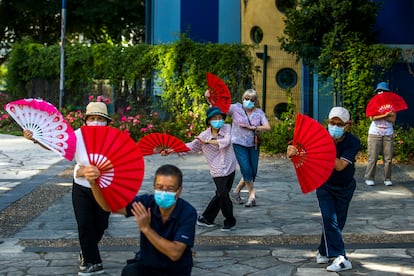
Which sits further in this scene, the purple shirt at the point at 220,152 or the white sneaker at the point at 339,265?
the purple shirt at the point at 220,152

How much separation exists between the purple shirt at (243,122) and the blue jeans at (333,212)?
9.45 feet

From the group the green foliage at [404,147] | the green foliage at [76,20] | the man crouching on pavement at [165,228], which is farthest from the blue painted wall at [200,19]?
the man crouching on pavement at [165,228]

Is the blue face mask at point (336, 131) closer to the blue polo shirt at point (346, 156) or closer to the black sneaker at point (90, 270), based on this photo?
the blue polo shirt at point (346, 156)

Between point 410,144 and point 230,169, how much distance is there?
7.59 m

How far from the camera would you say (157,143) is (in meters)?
6.70

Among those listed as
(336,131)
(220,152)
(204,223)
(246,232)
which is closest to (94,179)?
(336,131)

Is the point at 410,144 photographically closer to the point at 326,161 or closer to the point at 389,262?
the point at 389,262

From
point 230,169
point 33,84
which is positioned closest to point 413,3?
point 33,84

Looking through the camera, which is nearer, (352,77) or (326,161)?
(326,161)

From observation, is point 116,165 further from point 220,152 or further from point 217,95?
point 217,95

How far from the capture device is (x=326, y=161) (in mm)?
6016

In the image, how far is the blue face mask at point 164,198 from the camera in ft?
14.3

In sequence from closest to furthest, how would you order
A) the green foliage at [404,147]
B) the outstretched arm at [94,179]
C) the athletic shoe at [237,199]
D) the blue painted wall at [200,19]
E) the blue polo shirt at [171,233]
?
the blue polo shirt at [171,233] → the outstretched arm at [94,179] → the athletic shoe at [237,199] → the green foliage at [404,147] → the blue painted wall at [200,19]

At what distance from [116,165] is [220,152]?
3.67 metres
